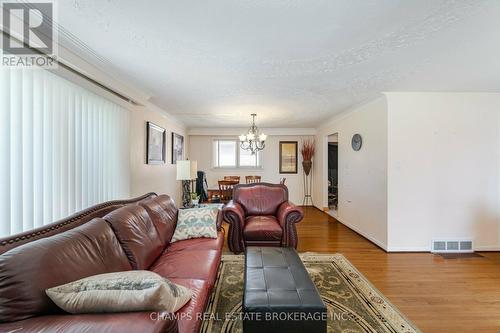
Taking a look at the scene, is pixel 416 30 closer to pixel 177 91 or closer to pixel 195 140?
pixel 177 91

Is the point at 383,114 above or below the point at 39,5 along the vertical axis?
below

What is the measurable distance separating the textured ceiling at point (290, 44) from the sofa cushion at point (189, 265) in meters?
1.84

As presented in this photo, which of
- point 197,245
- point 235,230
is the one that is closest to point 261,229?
point 235,230

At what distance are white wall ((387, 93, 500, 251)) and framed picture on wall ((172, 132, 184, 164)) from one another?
4.17 metres

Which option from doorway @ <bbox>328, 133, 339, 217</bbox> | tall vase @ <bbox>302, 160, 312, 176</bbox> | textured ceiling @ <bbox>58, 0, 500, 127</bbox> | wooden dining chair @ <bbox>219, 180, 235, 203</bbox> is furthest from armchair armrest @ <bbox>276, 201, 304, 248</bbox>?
doorway @ <bbox>328, 133, 339, 217</bbox>

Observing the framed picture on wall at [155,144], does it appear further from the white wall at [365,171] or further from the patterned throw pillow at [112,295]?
the white wall at [365,171]

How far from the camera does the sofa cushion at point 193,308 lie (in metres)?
1.18

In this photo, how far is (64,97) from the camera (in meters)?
2.06

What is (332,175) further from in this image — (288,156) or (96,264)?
(96,264)

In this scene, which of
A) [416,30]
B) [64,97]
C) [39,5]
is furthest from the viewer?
[64,97]

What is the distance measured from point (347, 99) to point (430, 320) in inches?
117

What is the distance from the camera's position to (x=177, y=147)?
543 centimetres

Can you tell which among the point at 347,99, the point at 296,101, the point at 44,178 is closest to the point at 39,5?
the point at 44,178

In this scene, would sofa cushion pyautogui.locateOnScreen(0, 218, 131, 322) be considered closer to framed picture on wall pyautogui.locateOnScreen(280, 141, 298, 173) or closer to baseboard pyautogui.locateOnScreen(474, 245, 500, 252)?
baseboard pyautogui.locateOnScreen(474, 245, 500, 252)
